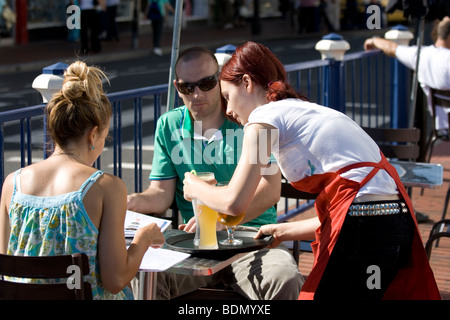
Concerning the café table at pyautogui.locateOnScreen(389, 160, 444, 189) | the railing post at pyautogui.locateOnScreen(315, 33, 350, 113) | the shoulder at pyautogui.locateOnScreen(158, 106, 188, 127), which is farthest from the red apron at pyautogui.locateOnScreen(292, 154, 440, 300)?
the railing post at pyautogui.locateOnScreen(315, 33, 350, 113)

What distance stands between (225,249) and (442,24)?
5.54m

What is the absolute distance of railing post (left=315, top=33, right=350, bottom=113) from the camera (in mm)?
7055

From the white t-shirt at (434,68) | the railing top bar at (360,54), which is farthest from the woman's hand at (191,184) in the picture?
the white t-shirt at (434,68)

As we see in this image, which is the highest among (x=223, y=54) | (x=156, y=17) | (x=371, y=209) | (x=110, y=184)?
(x=156, y=17)

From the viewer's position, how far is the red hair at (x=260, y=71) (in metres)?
3.12

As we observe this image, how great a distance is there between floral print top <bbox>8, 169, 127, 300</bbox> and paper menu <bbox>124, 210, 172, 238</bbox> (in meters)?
0.62

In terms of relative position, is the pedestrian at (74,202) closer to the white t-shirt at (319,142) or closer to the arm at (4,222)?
the arm at (4,222)

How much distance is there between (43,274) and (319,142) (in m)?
1.08

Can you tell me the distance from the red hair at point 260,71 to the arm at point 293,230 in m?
0.52

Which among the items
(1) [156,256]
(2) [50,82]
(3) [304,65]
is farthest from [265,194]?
(3) [304,65]

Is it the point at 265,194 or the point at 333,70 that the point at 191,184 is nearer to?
the point at 265,194

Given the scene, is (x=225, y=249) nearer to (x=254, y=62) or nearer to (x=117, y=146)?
(x=254, y=62)

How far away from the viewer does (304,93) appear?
17.4ft
